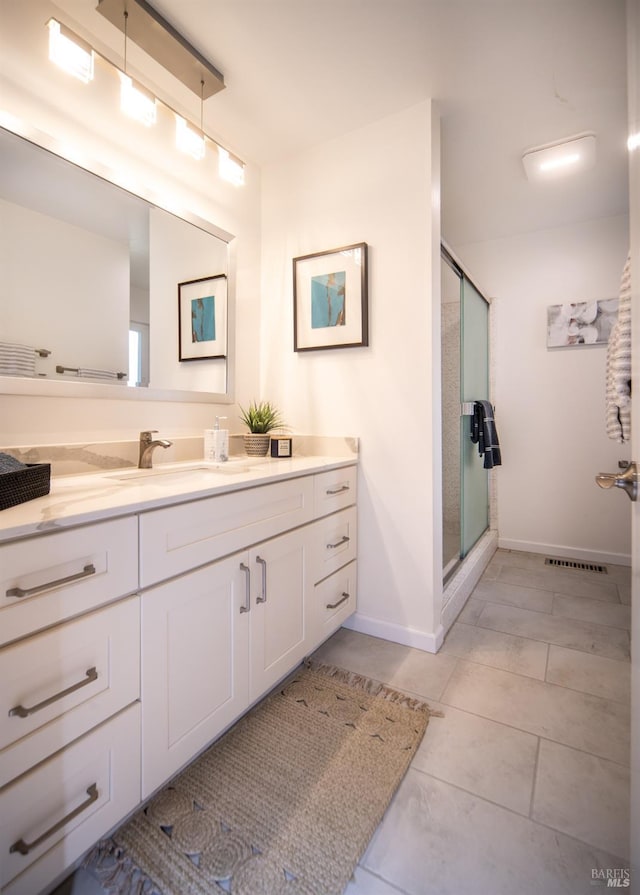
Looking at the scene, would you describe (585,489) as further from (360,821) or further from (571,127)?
(360,821)

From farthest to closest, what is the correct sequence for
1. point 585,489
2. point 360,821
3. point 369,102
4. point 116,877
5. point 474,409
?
1. point 585,489
2. point 474,409
3. point 369,102
4. point 360,821
5. point 116,877

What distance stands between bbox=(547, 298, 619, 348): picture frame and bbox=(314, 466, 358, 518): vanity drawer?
6.97ft

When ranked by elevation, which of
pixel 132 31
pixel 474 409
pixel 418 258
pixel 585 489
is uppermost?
pixel 132 31

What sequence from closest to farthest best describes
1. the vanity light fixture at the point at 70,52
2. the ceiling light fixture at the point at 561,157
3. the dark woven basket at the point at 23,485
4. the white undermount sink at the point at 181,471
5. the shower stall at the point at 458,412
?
1. the dark woven basket at the point at 23,485
2. the vanity light fixture at the point at 70,52
3. the white undermount sink at the point at 181,471
4. the ceiling light fixture at the point at 561,157
5. the shower stall at the point at 458,412

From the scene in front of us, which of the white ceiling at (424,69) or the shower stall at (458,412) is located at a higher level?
the white ceiling at (424,69)

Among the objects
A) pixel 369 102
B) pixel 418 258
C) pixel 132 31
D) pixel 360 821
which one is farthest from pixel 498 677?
pixel 132 31

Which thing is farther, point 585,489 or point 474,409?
point 585,489

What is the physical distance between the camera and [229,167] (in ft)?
6.12

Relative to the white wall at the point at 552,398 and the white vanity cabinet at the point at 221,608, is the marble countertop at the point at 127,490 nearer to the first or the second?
the white vanity cabinet at the point at 221,608

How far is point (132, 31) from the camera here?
4.58 ft

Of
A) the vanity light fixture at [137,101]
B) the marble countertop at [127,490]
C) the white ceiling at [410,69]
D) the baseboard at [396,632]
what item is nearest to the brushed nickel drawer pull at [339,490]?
the marble countertop at [127,490]

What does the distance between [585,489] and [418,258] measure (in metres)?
2.26

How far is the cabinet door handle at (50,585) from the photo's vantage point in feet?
2.41

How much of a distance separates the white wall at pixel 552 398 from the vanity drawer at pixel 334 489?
1.90m
